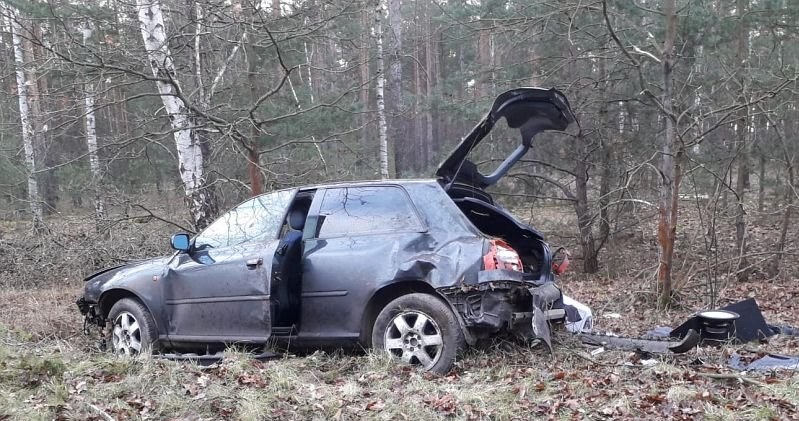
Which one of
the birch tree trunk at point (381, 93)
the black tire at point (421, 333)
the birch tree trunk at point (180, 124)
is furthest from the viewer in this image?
the birch tree trunk at point (381, 93)

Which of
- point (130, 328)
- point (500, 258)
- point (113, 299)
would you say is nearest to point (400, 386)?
point (500, 258)

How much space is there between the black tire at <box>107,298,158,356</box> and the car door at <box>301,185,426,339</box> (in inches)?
69.4

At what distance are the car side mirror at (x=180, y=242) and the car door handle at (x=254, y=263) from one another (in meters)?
0.80

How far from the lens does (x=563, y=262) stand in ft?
20.7

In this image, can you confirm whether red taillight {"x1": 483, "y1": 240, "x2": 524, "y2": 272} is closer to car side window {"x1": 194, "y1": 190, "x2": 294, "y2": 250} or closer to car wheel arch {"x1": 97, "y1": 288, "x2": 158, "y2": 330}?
car side window {"x1": 194, "y1": 190, "x2": 294, "y2": 250}

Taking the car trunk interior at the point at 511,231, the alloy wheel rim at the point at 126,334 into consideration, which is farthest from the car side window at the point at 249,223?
the car trunk interior at the point at 511,231

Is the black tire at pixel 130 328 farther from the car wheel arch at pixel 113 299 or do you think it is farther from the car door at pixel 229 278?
the car door at pixel 229 278

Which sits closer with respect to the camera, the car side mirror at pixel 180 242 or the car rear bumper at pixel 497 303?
the car rear bumper at pixel 497 303

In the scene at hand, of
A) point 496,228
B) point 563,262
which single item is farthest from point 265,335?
point 563,262

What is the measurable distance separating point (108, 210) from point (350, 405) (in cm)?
1002

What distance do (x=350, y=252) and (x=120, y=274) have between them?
2.71m

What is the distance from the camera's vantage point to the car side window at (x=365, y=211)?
566 cm

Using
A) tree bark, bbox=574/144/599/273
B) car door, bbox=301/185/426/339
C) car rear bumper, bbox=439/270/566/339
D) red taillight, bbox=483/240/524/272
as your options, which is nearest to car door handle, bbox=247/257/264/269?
car door, bbox=301/185/426/339

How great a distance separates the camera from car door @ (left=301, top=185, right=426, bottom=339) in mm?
5504
